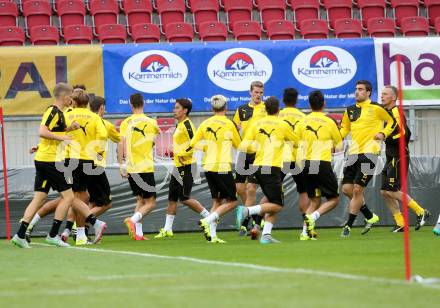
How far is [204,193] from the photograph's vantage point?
17781 mm

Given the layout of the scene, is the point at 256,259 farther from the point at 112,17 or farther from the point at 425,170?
the point at 112,17

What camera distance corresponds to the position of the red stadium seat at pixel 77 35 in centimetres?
2248

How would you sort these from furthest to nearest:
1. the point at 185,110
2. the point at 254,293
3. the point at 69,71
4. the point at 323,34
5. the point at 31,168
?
the point at 323,34
the point at 69,71
the point at 31,168
the point at 185,110
the point at 254,293

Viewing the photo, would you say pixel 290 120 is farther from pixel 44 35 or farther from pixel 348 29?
pixel 44 35

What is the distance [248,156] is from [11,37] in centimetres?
850

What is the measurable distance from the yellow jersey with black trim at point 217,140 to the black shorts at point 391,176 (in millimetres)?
2583

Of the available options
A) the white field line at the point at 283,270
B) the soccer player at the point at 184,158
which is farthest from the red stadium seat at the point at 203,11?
the white field line at the point at 283,270

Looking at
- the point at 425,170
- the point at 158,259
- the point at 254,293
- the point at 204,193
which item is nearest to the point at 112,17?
the point at 204,193

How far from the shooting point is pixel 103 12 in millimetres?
23531

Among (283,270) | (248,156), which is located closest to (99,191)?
(248,156)

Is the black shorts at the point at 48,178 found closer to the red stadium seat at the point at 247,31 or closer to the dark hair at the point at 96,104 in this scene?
the dark hair at the point at 96,104

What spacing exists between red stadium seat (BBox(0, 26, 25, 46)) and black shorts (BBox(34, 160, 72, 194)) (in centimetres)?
934

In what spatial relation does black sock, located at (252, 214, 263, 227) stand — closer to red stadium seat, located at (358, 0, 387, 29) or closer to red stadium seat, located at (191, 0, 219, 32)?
red stadium seat, located at (191, 0, 219, 32)

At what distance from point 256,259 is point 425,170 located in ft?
26.4
